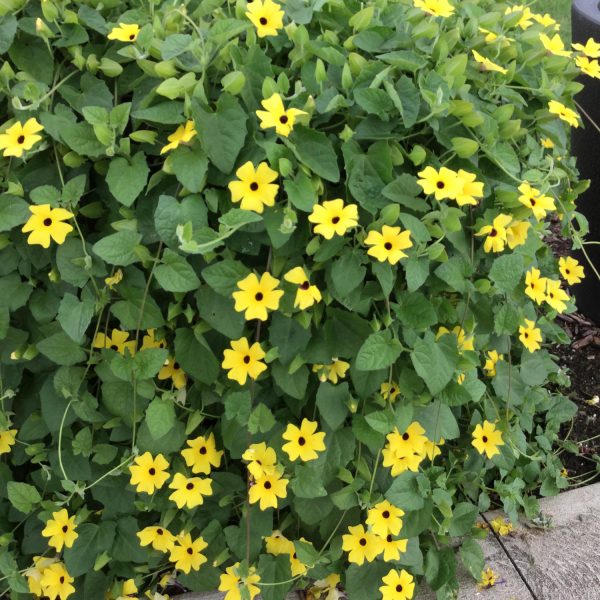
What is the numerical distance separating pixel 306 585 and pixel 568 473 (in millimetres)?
974

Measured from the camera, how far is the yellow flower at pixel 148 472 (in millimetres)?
1511

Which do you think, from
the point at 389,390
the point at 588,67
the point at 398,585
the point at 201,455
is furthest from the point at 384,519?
the point at 588,67

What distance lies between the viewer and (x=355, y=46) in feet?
4.98

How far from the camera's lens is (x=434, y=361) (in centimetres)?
145

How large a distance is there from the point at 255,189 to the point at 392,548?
86 cm

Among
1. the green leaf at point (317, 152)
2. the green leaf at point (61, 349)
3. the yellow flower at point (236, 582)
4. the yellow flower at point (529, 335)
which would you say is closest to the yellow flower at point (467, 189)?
the green leaf at point (317, 152)

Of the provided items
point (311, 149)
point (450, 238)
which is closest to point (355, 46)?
point (311, 149)

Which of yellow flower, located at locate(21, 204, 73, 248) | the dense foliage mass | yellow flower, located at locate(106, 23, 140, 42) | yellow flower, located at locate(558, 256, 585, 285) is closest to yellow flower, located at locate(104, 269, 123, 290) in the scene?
the dense foliage mass

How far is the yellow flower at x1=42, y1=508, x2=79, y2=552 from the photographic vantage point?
1601 millimetres

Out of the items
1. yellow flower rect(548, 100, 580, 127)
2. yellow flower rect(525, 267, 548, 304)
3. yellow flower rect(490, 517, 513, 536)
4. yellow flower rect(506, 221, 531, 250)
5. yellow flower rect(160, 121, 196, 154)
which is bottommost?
yellow flower rect(490, 517, 513, 536)

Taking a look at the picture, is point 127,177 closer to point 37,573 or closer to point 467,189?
point 467,189

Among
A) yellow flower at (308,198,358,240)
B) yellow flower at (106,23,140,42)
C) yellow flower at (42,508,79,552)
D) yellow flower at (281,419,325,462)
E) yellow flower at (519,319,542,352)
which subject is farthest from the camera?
yellow flower at (519,319,542,352)

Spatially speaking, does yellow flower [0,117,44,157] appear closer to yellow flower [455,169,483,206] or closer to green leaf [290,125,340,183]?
green leaf [290,125,340,183]

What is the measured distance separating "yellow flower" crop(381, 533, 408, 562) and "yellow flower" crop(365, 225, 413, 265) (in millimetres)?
665
